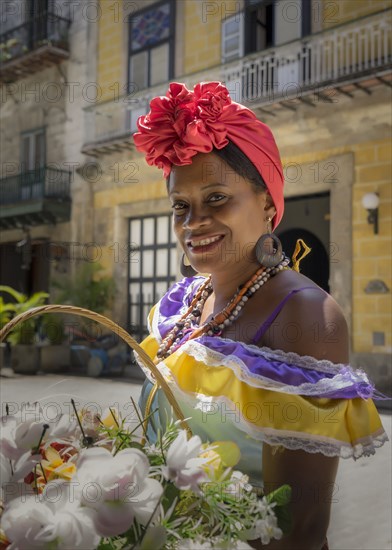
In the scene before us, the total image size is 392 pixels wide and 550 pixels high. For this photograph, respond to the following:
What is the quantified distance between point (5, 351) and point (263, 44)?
7047mm

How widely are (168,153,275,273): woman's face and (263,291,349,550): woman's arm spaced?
0.23m

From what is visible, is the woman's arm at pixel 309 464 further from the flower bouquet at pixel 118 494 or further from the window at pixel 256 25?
the window at pixel 256 25

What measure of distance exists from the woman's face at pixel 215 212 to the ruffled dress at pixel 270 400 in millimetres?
225

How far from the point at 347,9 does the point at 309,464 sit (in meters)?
8.39

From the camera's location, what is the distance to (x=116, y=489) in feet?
2.48

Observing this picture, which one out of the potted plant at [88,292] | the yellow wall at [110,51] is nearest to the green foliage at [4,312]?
the potted plant at [88,292]

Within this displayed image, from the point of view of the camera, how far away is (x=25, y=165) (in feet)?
46.4

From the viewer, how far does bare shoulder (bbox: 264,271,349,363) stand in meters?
1.21

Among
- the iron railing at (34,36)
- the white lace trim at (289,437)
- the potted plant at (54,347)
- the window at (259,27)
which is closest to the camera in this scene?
the white lace trim at (289,437)

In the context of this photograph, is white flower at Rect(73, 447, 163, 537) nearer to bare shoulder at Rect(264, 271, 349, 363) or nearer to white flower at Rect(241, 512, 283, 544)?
white flower at Rect(241, 512, 283, 544)

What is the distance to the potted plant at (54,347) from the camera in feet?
33.2

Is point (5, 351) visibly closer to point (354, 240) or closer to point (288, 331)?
point (354, 240)

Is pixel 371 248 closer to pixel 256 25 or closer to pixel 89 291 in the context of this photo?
pixel 256 25

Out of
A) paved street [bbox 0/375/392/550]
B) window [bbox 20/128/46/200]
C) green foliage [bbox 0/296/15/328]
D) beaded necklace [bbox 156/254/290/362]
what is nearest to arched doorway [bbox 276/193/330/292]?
green foliage [bbox 0/296/15/328]
